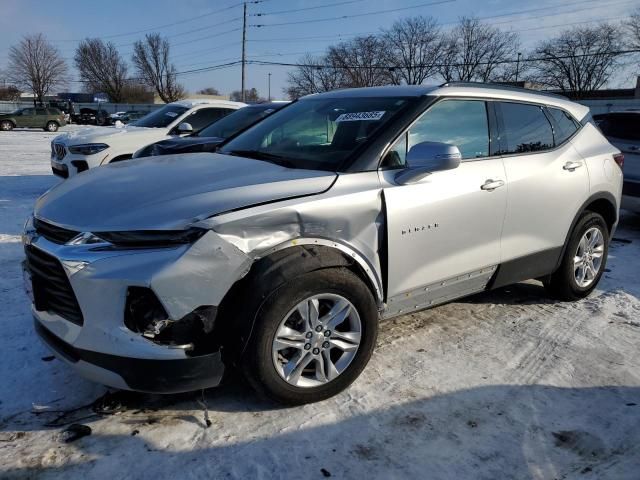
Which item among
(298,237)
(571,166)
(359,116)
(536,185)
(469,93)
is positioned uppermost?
(469,93)

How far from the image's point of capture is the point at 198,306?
8.16 feet

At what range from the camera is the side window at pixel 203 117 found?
9.31 metres

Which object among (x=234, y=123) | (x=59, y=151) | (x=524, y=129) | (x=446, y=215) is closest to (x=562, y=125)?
(x=524, y=129)

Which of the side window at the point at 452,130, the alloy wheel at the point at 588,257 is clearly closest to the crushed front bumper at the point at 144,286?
the side window at the point at 452,130

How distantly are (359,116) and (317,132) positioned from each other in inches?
14.3

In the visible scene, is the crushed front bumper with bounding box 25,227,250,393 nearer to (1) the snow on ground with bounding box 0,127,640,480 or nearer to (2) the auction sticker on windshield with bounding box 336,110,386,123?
(1) the snow on ground with bounding box 0,127,640,480

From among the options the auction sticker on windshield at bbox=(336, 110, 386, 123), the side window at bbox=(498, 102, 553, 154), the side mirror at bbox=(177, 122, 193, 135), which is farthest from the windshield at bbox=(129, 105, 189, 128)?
the side window at bbox=(498, 102, 553, 154)

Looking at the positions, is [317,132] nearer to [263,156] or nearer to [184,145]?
[263,156]

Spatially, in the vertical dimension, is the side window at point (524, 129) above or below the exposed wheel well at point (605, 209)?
above

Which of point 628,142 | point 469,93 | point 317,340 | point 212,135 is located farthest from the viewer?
point 212,135

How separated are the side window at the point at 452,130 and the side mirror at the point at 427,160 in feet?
0.37

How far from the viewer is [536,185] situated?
12.8ft

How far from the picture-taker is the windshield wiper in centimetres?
329

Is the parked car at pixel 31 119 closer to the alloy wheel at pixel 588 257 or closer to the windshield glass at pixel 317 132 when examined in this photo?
the windshield glass at pixel 317 132
